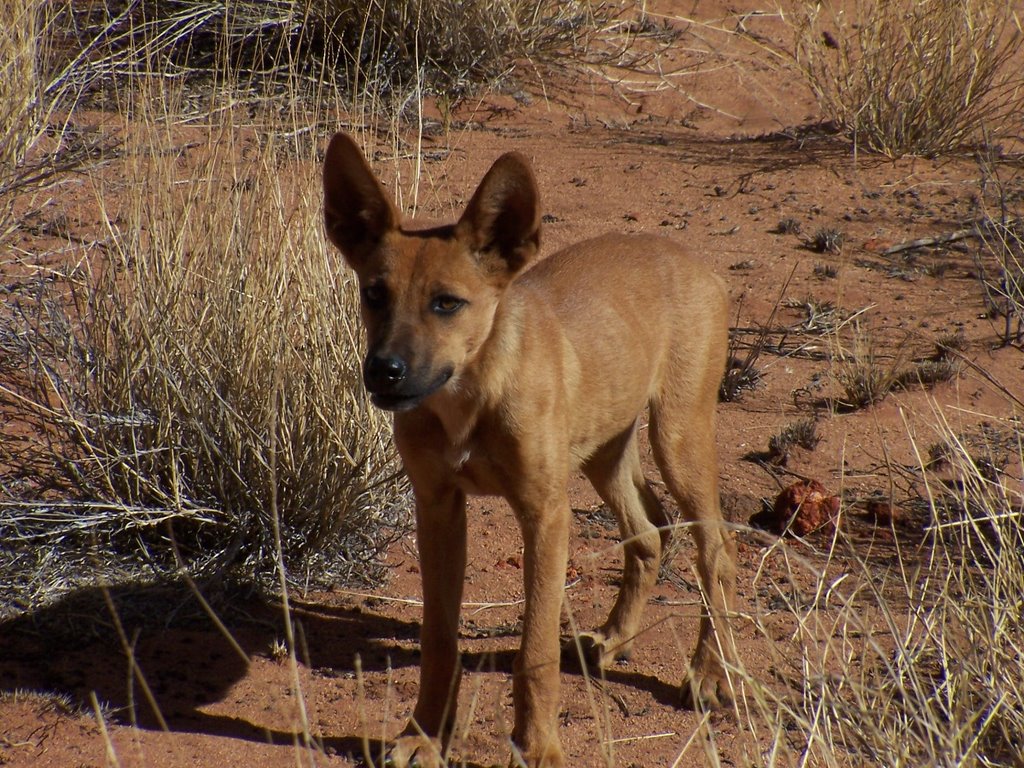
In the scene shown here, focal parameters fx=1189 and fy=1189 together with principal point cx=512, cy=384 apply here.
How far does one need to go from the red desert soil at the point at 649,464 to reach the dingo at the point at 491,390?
0.67 ft

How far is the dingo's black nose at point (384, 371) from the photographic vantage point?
3.45 m

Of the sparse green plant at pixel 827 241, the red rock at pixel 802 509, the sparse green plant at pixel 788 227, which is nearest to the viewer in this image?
the red rock at pixel 802 509

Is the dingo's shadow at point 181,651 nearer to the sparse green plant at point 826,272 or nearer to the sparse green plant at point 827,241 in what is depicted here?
the sparse green plant at point 826,272

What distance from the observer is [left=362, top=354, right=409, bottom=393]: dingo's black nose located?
3449mm

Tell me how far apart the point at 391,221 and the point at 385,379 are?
64cm

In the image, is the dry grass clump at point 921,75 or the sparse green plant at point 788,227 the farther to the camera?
the dry grass clump at point 921,75

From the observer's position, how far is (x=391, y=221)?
384cm

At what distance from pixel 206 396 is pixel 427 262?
4.61 feet

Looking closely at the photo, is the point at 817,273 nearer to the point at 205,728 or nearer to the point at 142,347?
the point at 142,347

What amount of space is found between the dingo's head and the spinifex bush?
0.90m

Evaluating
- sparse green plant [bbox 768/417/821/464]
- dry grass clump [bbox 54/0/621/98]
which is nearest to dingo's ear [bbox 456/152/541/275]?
sparse green plant [bbox 768/417/821/464]

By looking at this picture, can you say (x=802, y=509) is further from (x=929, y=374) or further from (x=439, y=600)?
(x=439, y=600)

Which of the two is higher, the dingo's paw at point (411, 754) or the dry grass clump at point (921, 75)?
the dry grass clump at point (921, 75)

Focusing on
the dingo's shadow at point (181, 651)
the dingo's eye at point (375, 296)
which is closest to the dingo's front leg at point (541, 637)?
the dingo's shadow at point (181, 651)
